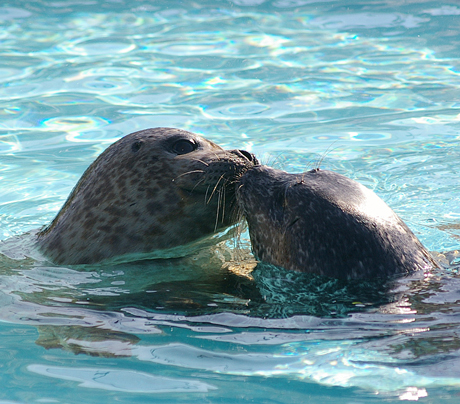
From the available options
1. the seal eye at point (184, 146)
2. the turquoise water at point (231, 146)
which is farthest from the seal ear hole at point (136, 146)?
the turquoise water at point (231, 146)

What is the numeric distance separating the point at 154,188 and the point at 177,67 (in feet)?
20.7

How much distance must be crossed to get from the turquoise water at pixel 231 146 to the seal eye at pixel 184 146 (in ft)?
2.59

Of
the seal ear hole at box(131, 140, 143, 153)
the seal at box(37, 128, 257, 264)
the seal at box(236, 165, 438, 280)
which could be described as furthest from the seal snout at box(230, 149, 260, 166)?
the seal ear hole at box(131, 140, 143, 153)

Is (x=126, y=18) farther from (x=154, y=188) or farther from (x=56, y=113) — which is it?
(x=154, y=188)

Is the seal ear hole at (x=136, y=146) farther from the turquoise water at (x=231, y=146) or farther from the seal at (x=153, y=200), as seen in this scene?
the turquoise water at (x=231, y=146)

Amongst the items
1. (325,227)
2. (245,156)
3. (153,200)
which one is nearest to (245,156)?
(245,156)

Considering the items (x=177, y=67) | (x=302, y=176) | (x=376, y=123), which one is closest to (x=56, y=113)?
(x=177, y=67)

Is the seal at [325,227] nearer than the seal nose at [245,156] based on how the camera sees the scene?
Yes

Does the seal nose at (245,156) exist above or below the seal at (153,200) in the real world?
above

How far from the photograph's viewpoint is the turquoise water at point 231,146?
130 inches

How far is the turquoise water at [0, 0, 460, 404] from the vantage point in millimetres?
3309

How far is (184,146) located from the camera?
16.3ft

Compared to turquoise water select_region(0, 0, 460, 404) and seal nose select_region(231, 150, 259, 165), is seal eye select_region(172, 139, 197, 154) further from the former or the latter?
turquoise water select_region(0, 0, 460, 404)

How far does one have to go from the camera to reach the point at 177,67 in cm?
1080
